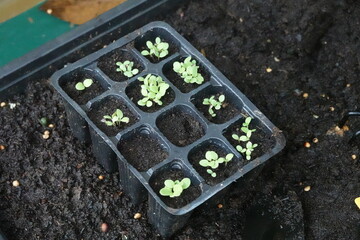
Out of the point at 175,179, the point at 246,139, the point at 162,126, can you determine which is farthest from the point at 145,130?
the point at 246,139

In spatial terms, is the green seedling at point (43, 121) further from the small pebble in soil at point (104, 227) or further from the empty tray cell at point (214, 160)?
the empty tray cell at point (214, 160)

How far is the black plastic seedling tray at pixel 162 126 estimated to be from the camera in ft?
4.53

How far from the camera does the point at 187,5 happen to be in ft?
6.49

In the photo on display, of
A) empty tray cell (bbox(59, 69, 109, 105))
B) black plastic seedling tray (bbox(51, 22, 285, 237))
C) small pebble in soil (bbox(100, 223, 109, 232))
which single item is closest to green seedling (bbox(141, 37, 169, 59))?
black plastic seedling tray (bbox(51, 22, 285, 237))

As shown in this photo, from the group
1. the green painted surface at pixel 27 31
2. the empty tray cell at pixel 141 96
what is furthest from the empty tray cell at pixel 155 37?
the green painted surface at pixel 27 31

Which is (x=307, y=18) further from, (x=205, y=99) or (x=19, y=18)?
(x=19, y=18)

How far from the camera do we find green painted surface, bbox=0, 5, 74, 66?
2.03m

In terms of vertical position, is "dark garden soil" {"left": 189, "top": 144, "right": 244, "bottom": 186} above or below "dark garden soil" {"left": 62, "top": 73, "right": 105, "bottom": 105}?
below

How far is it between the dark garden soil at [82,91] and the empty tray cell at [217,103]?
28 centimetres

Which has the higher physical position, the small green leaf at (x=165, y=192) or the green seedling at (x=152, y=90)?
the green seedling at (x=152, y=90)

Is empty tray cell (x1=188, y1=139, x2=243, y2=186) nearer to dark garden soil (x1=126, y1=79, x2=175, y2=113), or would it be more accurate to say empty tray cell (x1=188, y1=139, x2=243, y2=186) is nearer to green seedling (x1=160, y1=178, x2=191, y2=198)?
green seedling (x1=160, y1=178, x2=191, y2=198)

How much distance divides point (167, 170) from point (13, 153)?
518 millimetres

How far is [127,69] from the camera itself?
1575 mm

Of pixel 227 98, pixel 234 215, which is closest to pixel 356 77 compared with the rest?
pixel 227 98
